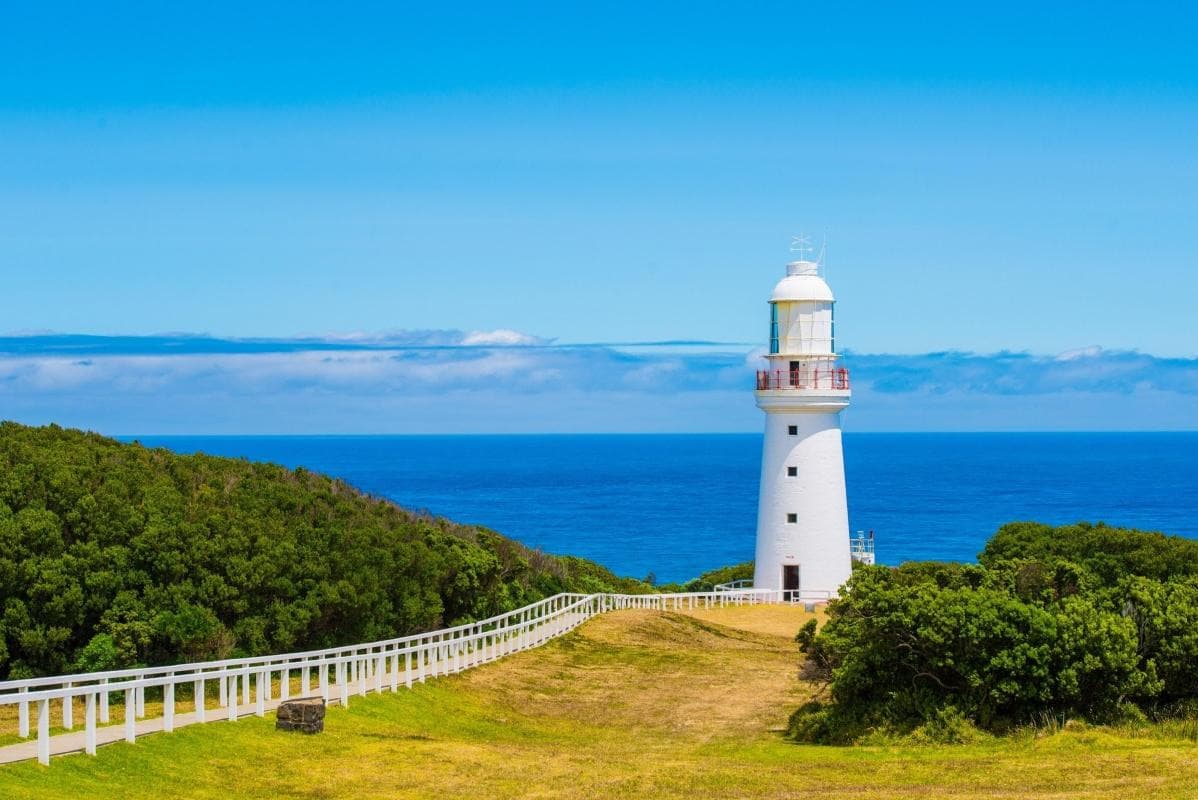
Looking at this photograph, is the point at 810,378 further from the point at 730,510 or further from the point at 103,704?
the point at 730,510

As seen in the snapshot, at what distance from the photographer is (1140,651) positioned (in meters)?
24.6

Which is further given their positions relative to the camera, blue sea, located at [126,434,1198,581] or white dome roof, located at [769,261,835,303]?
blue sea, located at [126,434,1198,581]

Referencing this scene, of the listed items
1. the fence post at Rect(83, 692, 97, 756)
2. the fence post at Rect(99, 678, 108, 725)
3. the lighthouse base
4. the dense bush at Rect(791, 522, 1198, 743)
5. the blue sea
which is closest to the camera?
the fence post at Rect(83, 692, 97, 756)

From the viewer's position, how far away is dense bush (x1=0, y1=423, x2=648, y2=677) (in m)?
27.9

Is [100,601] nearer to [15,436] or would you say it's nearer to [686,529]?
[15,436]

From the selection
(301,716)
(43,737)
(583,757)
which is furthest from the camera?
(583,757)

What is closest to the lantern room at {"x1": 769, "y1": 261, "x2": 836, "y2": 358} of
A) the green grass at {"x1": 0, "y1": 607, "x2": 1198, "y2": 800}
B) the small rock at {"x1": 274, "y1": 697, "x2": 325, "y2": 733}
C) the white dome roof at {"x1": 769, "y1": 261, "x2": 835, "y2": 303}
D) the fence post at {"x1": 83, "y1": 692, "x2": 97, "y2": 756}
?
the white dome roof at {"x1": 769, "y1": 261, "x2": 835, "y2": 303}

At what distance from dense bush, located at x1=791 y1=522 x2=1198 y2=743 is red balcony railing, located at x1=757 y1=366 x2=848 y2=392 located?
2099cm

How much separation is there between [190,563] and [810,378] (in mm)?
24581

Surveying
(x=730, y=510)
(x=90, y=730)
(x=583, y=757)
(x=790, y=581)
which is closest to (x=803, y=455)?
(x=790, y=581)

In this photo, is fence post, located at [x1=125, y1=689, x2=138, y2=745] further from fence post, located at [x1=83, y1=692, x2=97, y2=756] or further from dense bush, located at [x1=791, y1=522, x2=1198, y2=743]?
dense bush, located at [x1=791, y1=522, x2=1198, y2=743]

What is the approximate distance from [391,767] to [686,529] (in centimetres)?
10159

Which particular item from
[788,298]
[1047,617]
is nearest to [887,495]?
[788,298]

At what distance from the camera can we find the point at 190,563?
2986 centimetres
